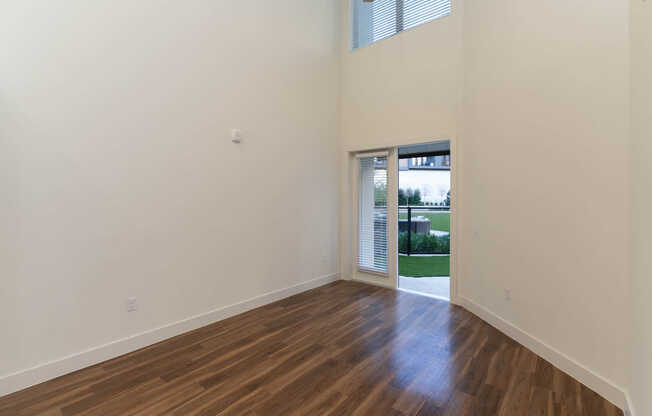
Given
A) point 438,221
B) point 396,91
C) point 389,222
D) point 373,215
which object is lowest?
point 438,221

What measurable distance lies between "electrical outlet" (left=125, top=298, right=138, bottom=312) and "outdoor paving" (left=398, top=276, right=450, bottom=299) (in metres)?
3.47

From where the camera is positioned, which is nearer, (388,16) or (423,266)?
(388,16)

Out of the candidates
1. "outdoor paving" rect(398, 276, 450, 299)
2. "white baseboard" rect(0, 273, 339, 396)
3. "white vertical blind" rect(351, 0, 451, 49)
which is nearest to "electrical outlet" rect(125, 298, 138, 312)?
"white baseboard" rect(0, 273, 339, 396)

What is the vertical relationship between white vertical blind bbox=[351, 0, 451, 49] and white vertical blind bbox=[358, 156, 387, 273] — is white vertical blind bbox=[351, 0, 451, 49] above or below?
above

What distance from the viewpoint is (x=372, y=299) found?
4.03 metres

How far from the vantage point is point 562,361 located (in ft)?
7.77

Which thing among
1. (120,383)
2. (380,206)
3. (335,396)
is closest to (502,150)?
(380,206)

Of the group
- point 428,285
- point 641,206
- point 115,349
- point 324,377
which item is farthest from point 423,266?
point 115,349

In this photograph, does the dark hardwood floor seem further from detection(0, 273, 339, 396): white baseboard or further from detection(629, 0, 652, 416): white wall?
detection(629, 0, 652, 416): white wall

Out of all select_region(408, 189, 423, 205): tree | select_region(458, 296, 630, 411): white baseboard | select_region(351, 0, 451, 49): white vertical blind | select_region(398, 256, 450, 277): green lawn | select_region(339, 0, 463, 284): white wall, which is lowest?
select_region(398, 256, 450, 277): green lawn

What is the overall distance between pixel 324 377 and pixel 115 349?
1.80 m

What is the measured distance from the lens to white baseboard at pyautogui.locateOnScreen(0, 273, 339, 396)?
2.12 m

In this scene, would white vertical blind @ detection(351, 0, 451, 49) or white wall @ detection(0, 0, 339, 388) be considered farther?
white vertical blind @ detection(351, 0, 451, 49)

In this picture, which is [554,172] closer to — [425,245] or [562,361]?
[562,361]
